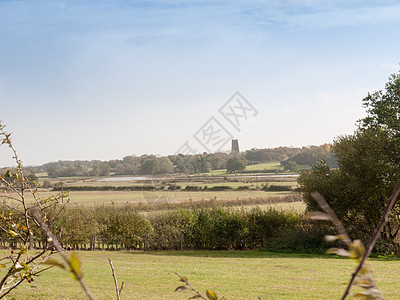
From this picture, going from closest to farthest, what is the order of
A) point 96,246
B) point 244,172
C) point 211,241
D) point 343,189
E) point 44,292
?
point 44,292 < point 343,189 < point 211,241 < point 96,246 < point 244,172

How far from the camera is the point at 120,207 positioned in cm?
2294

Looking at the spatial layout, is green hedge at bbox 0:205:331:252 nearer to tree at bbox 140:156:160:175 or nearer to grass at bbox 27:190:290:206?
grass at bbox 27:190:290:206

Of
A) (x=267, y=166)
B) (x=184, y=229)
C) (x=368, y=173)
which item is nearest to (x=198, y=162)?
(x=267, y=166)

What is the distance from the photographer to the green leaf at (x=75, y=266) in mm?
658

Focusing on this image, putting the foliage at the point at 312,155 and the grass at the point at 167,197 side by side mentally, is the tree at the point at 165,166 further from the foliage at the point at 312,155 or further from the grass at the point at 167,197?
the foliage at the point at 312,155

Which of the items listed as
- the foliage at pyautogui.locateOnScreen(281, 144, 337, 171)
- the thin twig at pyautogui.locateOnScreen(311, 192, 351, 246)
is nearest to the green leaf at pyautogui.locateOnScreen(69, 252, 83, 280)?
the thin twig at pyautogui.locateOnScreen(311, 192, 351, 246)

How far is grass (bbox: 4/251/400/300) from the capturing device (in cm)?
907

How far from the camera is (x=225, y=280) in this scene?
10.7 meters

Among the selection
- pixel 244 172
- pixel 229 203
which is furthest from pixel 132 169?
pixel 229 203

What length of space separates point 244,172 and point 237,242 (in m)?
31.3

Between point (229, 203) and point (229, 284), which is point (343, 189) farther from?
point (229, 203)

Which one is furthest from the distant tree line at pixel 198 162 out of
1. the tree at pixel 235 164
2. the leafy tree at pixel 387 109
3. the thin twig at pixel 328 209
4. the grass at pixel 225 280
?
the thin twig at pixel 328 209

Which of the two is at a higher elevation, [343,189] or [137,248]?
[343,189]

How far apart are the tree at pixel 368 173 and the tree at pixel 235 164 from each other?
28098 mm
